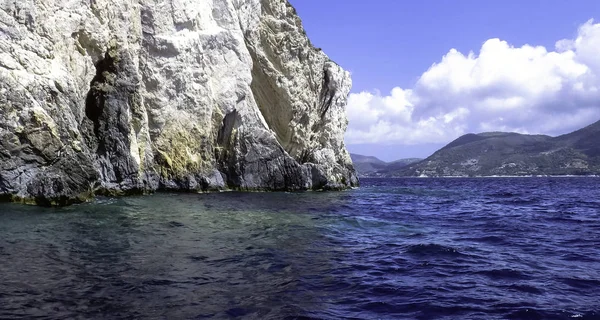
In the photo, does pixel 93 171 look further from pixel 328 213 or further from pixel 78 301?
pixel 78 301

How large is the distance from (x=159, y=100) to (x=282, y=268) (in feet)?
79.1

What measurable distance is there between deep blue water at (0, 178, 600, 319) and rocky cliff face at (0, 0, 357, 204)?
366 centimetres

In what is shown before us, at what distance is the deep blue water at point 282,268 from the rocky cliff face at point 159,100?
366 cm

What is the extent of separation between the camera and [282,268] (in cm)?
1062

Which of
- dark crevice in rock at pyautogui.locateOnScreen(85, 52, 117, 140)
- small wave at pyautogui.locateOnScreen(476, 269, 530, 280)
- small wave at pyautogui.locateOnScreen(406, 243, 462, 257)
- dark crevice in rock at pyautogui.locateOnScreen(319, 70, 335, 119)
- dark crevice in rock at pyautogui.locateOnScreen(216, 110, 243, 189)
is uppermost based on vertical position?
dark crevice in rock at pyautogui.locateOnScreen(319, 70, 335, 119)

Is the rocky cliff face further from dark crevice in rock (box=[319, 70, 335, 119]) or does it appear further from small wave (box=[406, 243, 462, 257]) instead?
small wave (box=[406, 243, 462, 257])

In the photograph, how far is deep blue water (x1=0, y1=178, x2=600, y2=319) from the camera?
7.65 m

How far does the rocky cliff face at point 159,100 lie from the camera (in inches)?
770

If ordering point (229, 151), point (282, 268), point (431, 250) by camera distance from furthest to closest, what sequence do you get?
point (229, 151) < point (431, 250) < point (282, 268)

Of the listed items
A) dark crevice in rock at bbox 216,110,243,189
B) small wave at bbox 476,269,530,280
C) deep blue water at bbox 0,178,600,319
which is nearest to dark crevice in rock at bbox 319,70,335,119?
dark crevice in rock at bbox 216,110,243,189

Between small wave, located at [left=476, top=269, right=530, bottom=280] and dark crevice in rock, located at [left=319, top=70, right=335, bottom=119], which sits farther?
dark crevice in rock, located at [left=319, top=70, right=335, bottom=119]

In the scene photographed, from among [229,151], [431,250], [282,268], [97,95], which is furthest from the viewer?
[229,151]

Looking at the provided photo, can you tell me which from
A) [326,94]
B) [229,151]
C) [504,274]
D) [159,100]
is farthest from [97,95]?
[326,94]

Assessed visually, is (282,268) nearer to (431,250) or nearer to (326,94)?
(431,250)
